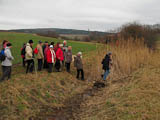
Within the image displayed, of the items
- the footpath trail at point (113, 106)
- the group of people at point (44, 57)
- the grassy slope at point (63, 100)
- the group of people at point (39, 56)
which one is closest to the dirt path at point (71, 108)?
the footpath trail at point (113, 106)

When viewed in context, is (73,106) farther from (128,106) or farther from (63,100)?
(128,106)

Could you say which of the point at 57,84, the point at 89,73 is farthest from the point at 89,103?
the point at 89,73

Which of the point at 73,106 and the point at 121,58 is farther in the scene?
the point at 121,58

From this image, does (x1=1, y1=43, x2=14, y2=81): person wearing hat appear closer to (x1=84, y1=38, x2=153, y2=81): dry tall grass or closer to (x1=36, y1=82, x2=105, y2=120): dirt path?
(x1=36, y1=82, x2=105, y2=120): dirt path

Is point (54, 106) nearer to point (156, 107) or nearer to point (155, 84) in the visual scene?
point (156, 107)

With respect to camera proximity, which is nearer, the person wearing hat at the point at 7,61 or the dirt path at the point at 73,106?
the dirt path at the point at 73,106

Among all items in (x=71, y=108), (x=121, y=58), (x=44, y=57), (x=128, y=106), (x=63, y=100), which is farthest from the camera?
(x=121, y=58)

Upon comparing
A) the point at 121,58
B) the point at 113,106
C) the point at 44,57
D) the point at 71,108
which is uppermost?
the point at 44,57

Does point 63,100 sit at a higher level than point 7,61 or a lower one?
lower

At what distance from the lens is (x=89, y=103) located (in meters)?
6.61

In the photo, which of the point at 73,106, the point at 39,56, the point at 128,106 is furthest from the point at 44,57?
the point at 128,106

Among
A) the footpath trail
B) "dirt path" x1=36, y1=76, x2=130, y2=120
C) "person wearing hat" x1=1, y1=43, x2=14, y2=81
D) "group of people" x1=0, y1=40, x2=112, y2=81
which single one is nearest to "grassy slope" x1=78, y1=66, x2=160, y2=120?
the footpath trail

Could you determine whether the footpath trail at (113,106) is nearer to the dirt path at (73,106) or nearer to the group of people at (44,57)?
the dirt path at (73,106)

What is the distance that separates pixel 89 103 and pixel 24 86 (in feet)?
8.34
